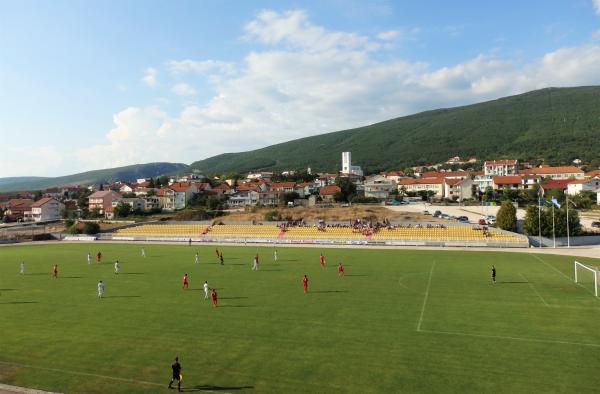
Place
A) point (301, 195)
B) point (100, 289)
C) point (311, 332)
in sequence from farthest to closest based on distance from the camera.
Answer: point (301, 195) < point (100, 289) < point (311, 332)

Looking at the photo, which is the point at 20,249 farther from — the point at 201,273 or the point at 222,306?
the point at 222,306

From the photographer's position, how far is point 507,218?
199 feet

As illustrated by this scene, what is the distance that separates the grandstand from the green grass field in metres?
17.1

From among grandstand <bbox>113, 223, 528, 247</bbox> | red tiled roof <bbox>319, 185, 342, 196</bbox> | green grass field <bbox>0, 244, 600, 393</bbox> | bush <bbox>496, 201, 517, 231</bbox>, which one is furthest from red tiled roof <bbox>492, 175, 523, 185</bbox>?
green grass field <bbox>0, 244, 600, 393</bbox>

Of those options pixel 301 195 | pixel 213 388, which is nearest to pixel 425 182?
pixel 301 195

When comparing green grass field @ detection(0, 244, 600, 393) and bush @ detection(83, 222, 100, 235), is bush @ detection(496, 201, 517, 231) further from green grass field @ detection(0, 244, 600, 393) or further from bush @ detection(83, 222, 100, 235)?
bush @ detection(83, 222, 100, 235)

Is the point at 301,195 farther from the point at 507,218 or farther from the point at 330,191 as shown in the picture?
the point at 507,218

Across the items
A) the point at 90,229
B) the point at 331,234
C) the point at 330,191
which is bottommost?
the point at 331,234

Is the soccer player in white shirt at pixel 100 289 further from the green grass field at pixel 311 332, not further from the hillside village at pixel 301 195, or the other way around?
the hillside village at pixel 301 195

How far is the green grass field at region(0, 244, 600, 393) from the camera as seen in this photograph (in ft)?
51.9

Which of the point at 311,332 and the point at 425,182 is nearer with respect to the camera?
the point at 311,332

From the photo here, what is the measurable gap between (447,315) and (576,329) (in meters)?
5.72

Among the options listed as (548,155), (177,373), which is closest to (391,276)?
(177,373)

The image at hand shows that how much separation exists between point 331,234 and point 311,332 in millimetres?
42974
